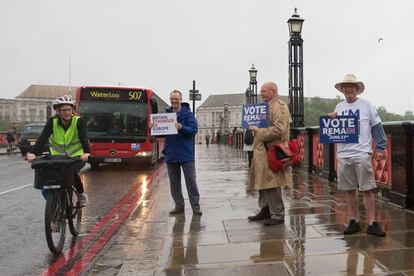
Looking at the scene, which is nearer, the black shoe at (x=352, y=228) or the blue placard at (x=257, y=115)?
the black shoe at (x=352, y=228)

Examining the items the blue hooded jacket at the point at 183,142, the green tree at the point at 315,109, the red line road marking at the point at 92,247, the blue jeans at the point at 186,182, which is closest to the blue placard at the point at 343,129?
the blue hooded jacket at the point at 183,142

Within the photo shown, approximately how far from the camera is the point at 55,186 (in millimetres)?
4797

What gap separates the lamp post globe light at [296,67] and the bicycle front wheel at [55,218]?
9991mm

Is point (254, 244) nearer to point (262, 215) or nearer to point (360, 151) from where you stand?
point (262, 215)

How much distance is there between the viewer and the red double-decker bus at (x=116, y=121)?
15008mm

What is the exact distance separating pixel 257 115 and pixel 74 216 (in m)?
2.65

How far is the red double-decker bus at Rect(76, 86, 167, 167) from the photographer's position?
49.2 ft

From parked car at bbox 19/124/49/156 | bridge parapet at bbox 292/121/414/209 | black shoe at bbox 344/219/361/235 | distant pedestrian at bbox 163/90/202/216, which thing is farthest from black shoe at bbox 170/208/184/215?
parked car at bbox 19/124/49/156

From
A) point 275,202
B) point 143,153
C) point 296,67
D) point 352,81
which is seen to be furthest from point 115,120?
point 352,81

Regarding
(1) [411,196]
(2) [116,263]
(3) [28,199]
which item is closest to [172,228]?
(2) [116,263]

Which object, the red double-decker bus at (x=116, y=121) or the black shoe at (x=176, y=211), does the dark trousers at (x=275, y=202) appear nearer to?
the black shoe at (x=176, y=211)

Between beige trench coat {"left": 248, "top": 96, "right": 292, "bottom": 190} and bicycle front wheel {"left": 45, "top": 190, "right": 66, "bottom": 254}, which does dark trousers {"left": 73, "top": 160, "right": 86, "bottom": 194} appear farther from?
beige trench coat {"left": 248, "top": 96, "right": 292, "bottom": 190}

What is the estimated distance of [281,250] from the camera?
15.0ft

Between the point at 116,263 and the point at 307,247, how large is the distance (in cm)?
200
